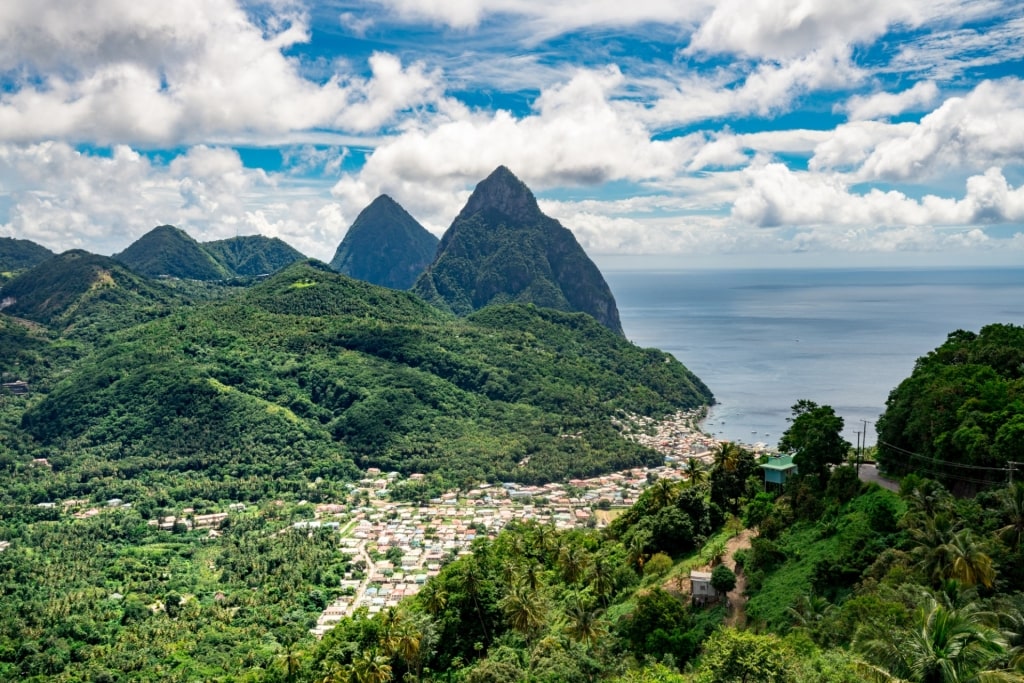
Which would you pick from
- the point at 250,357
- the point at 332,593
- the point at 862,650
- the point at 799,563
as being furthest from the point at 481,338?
the point at 862,650

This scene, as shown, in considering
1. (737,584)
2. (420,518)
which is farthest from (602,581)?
(420,518)

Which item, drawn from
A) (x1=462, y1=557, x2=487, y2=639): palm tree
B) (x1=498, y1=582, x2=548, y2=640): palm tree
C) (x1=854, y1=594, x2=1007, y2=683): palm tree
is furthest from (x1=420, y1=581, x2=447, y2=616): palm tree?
(x1=854, y1=594, x2=1007, y2=683): palm tree

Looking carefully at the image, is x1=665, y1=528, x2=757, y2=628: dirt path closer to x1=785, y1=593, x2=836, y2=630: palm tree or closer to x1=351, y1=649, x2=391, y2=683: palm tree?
x1=785, y1=593, x2=836, y2=630: palm tree

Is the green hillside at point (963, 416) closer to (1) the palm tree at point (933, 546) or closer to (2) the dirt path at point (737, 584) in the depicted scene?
(1) the palm tree at point (933, 546)

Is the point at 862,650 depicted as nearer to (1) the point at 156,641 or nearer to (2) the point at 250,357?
(1) the point at 156,641

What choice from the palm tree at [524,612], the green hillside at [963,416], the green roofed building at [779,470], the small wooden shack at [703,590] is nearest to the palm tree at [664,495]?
the green roofed building at [779,470]
